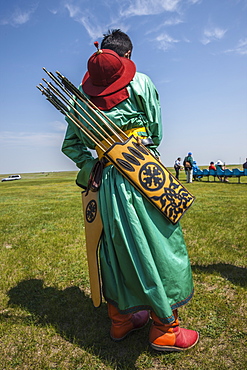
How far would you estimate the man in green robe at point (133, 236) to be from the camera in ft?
6.68

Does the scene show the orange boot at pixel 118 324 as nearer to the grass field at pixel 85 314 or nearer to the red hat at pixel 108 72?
the grass field at pixel 85 314

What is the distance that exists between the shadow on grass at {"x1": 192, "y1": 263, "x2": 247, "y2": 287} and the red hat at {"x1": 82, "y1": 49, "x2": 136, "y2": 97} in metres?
2.53

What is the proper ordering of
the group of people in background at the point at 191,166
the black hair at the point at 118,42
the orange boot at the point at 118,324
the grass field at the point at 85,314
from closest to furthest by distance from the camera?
the grass field at the point at 85,314 < the orange boot at the point at 118,324 < the black hair at the point at 118,42 < the group of people in background at the point at 191,166

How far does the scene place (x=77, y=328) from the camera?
2.57 m

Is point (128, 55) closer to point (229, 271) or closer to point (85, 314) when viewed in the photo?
point (85, 314)

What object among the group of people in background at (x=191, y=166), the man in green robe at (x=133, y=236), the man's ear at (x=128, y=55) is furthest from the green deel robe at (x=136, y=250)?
the group of people in background at (x=191, y=166)

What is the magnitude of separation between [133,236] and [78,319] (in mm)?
1237

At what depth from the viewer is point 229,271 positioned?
3.64 m

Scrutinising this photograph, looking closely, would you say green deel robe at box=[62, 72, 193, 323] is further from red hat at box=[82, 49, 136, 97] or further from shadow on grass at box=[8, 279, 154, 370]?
shadow on grass at box=[8, 279, 154, 370]

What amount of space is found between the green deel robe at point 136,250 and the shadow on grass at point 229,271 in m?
1.44

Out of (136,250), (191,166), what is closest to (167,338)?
(136,250)

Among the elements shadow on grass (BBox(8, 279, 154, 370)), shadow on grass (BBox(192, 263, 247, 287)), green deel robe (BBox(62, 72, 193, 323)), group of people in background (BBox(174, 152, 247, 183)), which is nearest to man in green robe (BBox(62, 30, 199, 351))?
green deel robe (BBox(62, 72, 193, 323))

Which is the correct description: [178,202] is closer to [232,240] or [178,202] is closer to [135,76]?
[135,76]

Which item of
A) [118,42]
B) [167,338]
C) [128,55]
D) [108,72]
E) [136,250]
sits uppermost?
[118,42]
